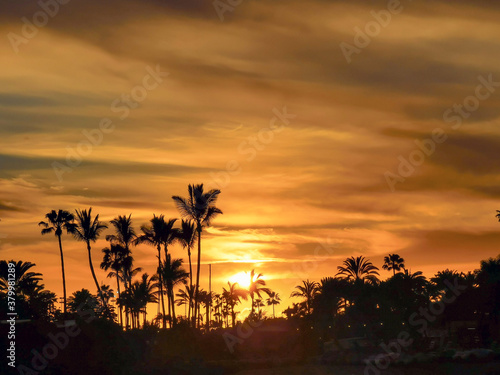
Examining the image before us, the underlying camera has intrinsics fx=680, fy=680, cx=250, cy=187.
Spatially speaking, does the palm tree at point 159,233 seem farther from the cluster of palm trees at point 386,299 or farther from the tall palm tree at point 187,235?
the cluster of palm trees at point 386,299

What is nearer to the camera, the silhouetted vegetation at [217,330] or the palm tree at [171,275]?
the silhouetted vegetation at [217,330]

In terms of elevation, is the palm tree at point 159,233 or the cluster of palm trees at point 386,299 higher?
the palm tree at point 159,233

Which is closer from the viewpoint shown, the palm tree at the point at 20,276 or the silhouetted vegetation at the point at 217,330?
the silhouetted vegetation at the point at 217,330

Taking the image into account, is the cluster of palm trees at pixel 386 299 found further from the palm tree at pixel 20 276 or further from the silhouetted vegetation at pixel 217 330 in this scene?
the palm tree at pixel 20 276

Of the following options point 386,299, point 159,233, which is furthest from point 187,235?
point 386,299

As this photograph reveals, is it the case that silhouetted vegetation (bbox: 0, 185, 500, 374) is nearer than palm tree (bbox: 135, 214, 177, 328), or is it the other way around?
silhouetted vegetation (bbox: 0, 185, 500, 374)

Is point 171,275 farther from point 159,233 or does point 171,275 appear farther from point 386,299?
point 386,299

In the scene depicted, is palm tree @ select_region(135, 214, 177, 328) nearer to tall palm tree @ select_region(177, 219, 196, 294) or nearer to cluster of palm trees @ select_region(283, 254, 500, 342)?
tall palm tree @ select_region(177, 219, 196, 294)

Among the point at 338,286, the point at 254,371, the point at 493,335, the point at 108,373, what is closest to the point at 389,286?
the point at 338,286

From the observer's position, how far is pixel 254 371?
5622 cm

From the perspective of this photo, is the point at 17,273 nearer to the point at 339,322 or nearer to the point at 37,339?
the point at 37,339

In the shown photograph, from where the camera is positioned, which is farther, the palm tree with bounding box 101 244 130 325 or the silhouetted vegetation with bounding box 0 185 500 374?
the palm tree with bounding box 101 244 130 325

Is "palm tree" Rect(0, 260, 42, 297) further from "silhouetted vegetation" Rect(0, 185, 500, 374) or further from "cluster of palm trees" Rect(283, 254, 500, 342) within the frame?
"cluster of palm trees" Rect(283, 254, 500, 342)

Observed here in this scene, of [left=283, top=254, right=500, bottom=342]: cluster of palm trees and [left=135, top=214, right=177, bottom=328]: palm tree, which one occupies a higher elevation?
[left=135, top=214, right=177, bottom=328]: palm tree
